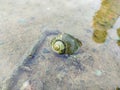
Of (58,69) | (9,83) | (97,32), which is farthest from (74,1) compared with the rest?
(9,83)

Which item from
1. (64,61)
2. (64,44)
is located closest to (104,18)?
(64,44)

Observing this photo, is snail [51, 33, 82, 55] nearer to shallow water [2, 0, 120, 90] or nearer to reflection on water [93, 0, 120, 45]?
shallow water [2, 0, 120, 90]

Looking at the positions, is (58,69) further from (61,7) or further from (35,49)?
(61,7)

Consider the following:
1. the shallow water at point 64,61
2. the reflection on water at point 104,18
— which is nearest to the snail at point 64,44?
the shallow water at point 64,61

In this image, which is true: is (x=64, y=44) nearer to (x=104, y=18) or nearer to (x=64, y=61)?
(x=64, y=61)

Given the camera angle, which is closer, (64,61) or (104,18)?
(64,61)

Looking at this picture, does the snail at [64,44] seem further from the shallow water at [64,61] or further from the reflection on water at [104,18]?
the reflection on water at [104,18]

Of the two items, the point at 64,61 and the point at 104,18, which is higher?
the point at 64,61
